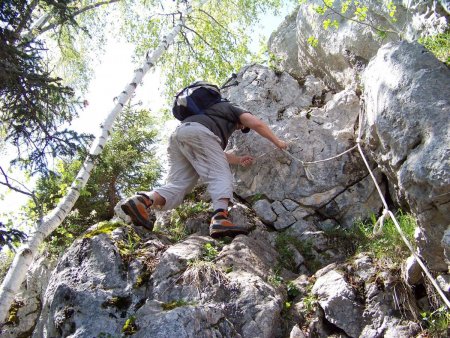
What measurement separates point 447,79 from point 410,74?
0.41 metres

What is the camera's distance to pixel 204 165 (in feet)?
21.3

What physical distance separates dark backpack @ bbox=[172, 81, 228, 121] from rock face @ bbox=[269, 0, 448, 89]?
110 inches

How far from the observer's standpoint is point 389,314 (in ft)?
15.6

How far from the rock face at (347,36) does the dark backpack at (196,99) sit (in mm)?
2799

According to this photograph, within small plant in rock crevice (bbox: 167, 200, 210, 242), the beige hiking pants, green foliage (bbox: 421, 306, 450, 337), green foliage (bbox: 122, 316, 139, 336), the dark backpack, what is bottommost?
green foliage (bbox: 421, 306, 450, 337)

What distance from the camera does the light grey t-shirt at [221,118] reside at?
6.62 meters

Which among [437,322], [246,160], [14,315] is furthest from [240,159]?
[14,315]

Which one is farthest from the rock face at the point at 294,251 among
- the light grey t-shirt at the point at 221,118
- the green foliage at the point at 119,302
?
the light grey t-shirt at the point at 221,118

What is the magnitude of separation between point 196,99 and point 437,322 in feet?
14.1

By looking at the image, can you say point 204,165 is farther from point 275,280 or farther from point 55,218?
point 55,218

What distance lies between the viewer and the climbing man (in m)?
6.16

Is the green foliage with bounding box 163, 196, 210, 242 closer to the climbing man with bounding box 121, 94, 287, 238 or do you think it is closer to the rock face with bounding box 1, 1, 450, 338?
the rock face with bounding box 1, 1, 450, 338

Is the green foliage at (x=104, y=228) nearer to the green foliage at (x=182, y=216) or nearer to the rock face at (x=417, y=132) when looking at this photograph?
the green foliage at (x=182, y=216)

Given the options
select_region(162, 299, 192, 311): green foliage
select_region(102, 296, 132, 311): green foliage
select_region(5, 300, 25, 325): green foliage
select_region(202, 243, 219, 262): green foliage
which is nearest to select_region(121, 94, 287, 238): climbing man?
select_region(202, 243, 219, 262): green foliage
